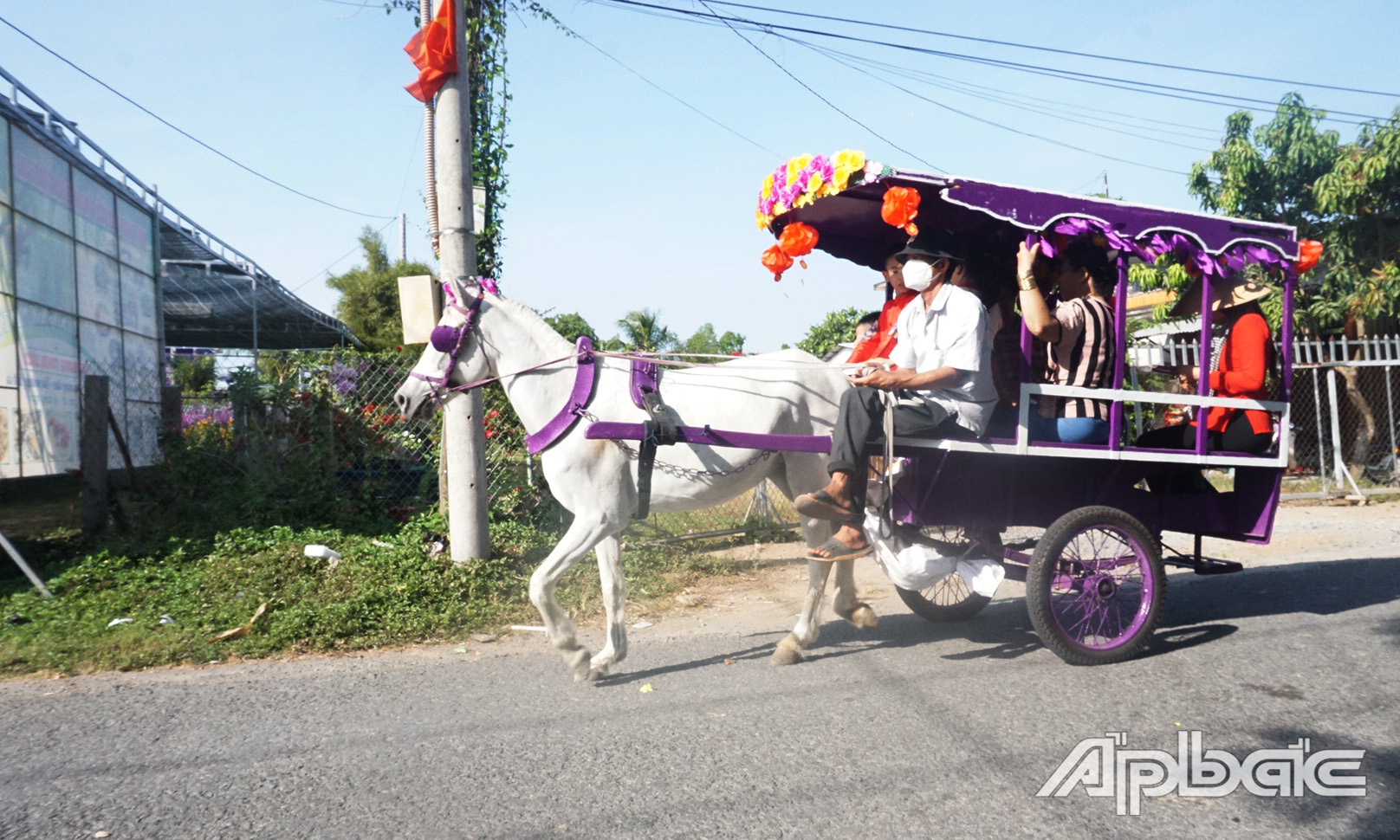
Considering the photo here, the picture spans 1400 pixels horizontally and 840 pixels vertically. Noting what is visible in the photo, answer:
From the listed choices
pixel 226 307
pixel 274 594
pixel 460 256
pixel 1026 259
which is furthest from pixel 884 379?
pixel 226 307

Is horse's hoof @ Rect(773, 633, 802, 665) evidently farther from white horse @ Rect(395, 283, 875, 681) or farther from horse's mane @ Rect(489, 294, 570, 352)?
horse's mane @ Rect(489, 294, 570, 352)

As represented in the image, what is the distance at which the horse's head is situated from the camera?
16.2ft

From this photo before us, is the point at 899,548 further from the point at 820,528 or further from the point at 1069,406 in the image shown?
the point at 1069,406

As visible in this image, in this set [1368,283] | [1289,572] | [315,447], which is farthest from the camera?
[1368,283]

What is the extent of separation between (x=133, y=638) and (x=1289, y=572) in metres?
8.24

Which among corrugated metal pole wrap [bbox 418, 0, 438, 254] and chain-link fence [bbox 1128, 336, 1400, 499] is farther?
chain-link fence [bbox 1128, 336, 1400, 499]

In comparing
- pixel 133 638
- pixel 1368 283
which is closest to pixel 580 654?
pixel 133 638

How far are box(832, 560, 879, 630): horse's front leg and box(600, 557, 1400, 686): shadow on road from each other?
13cm

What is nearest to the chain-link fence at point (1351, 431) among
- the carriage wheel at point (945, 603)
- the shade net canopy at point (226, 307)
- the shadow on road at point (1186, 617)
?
the shadow on road at point (1186, 617)

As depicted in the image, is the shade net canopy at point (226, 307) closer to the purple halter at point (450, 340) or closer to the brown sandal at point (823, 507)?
the purple halter at point (450, 340)

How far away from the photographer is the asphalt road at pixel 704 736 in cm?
303

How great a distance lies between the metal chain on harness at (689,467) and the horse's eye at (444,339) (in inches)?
34.3

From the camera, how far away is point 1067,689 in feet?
14.2

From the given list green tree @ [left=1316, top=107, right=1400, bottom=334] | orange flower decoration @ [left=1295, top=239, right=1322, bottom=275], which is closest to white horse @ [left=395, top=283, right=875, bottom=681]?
orange flower decoration @ [left=1295, top=239, right=1322, bottom=275]
